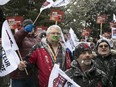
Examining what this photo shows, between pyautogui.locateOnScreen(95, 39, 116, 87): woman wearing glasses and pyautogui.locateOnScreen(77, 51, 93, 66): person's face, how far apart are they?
73cm

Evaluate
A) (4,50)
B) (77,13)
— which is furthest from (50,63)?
(77,13)

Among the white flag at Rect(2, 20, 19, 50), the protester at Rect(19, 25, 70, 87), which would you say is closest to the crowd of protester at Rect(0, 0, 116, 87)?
the protester at Rect(19, 25, 70, 87)

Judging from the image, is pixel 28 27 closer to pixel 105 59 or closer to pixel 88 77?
pixel 105 59

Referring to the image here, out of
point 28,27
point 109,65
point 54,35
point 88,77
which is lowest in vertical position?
point 109,65

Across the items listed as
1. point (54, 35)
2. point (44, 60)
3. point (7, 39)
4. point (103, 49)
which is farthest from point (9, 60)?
point (103, 49)

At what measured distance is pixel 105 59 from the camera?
6176mm

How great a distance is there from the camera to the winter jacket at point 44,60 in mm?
6551

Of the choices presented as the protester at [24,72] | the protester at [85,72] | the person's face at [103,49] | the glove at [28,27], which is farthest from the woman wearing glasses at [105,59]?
the protester at [24,72]

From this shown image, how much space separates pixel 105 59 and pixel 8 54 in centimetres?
154

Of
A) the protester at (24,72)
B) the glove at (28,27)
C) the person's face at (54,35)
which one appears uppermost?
the glove at (28,27)

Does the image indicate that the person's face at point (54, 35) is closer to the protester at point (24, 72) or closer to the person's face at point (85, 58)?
the protester at point (24, 72)

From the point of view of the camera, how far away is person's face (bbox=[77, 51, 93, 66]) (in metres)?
5.27

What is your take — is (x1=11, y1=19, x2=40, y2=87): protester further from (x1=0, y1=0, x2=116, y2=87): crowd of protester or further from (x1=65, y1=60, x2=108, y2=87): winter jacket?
(x1=65, y1=60, x2=108, y2=87): winter jacket

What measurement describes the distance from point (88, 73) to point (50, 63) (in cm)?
151
